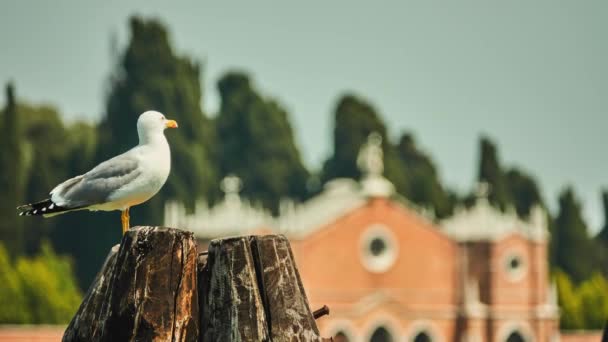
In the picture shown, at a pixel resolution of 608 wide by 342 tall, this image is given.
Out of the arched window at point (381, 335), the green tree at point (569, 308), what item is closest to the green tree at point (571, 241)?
the green tree at point (569, 308)

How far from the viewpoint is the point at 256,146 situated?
73625mm

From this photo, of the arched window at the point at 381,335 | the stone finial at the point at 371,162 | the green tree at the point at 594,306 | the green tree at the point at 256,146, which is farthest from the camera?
the green tree at the point at 256,146

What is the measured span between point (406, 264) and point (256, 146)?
89.9ft

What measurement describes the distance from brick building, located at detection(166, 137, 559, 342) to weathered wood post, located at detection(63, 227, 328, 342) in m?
37.5

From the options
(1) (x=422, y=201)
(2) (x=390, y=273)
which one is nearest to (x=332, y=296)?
(2) (x=390, y=273)

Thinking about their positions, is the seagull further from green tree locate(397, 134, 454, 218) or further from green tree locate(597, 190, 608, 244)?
green tree locate(597, 190, 608, 244)

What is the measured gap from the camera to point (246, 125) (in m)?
73.8

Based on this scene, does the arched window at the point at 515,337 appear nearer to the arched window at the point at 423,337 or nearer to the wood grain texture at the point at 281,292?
the arched window at the point at 423,337

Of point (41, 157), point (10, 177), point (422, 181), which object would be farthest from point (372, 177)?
point (422, 181)

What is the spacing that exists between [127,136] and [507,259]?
1859cm

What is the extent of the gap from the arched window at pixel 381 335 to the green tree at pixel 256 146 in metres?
25.6

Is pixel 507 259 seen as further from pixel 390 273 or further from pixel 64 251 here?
pixel 64 251

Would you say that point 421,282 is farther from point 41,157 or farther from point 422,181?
point 422,181

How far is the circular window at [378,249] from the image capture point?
153ft
